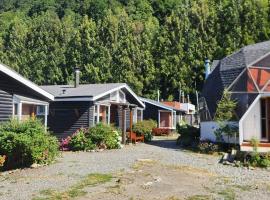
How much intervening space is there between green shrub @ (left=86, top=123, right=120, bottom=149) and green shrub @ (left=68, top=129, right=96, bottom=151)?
0.26 metres

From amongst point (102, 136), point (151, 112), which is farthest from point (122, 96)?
point (151, 112)

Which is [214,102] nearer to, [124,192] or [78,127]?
[78,127]

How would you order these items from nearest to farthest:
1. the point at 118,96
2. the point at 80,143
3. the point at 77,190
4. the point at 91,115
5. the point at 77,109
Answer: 1. the point at 77,190
2. the point at 80,143
3. the point at 91,115
4. the point at 77,109
5. the point at 118,96

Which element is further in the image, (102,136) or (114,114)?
(114,114)

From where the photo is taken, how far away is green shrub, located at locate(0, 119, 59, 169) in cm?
1431

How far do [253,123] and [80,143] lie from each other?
9.01 metres

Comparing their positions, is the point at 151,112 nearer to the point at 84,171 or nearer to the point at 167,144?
the point at 167,144

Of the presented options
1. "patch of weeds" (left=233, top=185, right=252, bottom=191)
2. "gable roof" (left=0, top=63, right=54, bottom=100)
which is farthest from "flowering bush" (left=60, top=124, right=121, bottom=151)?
"patch of weeds" (left=233, top=185, right=252, bottom=191)

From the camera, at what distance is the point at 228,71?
75.2ft

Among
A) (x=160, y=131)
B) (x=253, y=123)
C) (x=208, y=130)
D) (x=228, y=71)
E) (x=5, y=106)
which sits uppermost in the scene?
(x=228, y=71)

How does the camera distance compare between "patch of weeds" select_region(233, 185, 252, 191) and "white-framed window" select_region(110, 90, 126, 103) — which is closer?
"patch of weeds" select_region(233, 185, 252, 191)

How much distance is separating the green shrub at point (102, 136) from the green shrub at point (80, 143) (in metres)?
0.26

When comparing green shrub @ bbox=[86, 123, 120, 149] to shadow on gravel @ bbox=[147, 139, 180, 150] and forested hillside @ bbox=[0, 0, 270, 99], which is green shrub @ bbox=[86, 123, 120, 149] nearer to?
shadow on gravel @ bbox=[147, 139, 180, 150]

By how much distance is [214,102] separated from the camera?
22969 mm
